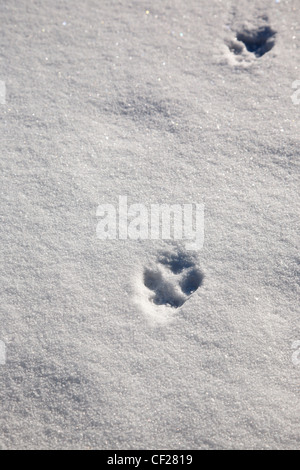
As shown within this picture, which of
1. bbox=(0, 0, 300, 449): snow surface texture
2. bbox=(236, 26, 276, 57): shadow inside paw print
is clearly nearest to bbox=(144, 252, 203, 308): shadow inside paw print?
bbox=(0, 0, 300, 449): snow surface texture

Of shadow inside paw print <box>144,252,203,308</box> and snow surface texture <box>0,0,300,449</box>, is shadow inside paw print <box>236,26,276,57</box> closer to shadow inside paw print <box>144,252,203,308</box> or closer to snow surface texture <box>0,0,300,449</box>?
snow surface texture <box>0,0,300,449</box>

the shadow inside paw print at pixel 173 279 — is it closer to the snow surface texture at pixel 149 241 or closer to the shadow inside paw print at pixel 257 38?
→ the snow surface texture at pixel 149 241

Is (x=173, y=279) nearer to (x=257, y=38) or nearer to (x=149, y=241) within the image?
(x=149, y=241)

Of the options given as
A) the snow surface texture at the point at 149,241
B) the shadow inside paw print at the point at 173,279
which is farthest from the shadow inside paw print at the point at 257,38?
the shadow inside paw print at the point at 173,279

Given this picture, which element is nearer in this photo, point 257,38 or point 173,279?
point 173,279

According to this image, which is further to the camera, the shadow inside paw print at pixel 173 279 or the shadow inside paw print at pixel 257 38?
the shadow inside paw print at pixel 257 38

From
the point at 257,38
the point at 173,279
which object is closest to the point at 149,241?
the point at 173,279

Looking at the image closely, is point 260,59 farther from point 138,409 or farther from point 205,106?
point 138,409
